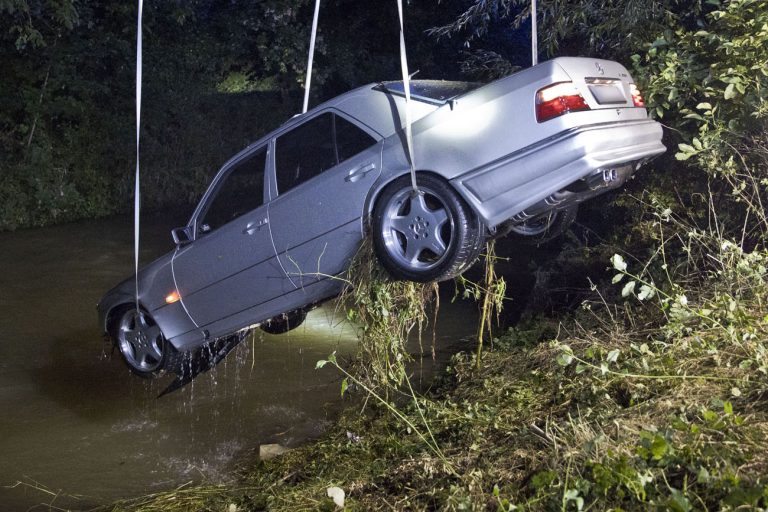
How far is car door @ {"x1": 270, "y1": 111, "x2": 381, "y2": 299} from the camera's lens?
18.2 feet

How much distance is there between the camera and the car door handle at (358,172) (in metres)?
5.48

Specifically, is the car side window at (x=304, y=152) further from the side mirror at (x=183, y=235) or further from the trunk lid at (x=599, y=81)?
the trunk lid at (x=599, y=81)

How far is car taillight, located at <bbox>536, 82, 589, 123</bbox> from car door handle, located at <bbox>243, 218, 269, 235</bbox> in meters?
2.09

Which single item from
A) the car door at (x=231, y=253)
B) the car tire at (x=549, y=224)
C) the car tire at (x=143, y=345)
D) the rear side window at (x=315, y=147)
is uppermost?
the rear side window at (x=315, y=147)

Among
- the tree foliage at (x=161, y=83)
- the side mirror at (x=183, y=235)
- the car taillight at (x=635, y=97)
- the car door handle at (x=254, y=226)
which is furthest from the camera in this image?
the tree foliage at (x=161, y=83)

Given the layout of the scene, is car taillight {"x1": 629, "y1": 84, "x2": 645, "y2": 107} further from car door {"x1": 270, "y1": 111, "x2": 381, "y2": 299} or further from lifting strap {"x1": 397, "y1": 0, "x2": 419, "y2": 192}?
car door {"x1": 270, "y1": 111, "x2": 381, "y2": 299}

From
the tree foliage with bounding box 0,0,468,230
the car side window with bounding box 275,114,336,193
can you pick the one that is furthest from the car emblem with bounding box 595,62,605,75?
the tree foliage with bounding box 0,0,468,230

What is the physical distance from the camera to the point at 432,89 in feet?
18.9

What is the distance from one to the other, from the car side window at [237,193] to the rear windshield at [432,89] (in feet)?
3.51

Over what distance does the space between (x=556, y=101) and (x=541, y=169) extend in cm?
39

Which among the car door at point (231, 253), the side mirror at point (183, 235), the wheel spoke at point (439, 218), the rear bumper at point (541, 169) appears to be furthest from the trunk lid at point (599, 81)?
the side mirror at point (183, 235)

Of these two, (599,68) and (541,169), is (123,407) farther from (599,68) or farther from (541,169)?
(599,68)

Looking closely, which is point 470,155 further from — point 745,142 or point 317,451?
point 745,142

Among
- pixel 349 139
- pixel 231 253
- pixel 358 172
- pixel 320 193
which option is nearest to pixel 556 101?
pixel 358 172
